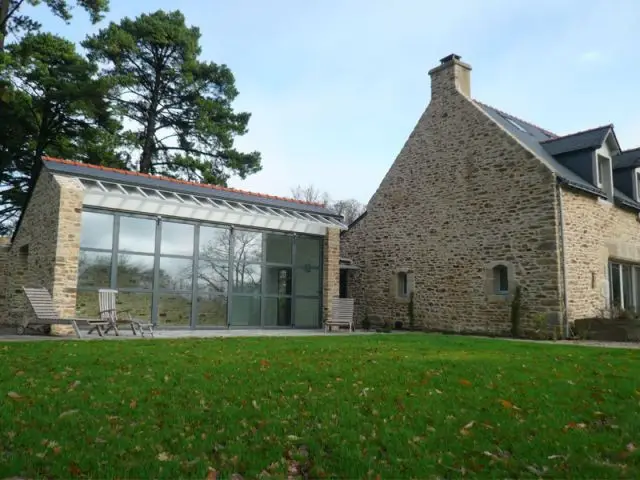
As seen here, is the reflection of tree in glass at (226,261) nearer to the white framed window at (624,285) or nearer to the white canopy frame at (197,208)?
the white canopy frame at (197,208)

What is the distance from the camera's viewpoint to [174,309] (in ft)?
43.1

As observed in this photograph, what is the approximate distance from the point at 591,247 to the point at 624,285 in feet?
9.31

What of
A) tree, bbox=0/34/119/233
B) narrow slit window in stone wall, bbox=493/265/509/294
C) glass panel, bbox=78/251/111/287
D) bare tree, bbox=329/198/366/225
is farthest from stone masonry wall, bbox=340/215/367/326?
bare tree, bbox=329/198/366/225

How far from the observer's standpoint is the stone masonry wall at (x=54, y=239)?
1117 cm

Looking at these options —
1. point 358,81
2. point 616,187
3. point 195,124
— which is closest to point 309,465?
point 358,81

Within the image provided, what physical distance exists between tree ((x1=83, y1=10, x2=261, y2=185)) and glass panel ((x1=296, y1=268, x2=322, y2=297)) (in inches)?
406

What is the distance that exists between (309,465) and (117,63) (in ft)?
80.4

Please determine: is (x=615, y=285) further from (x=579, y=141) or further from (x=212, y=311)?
(x=212, y=311)

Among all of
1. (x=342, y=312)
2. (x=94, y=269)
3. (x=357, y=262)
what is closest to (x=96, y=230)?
(x=94, y=269)

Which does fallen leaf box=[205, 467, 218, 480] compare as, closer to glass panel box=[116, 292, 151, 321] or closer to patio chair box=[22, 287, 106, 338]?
patio chair box=[22, 287, 106, 338]

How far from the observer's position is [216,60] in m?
26.1

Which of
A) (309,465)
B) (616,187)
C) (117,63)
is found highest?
(117,63)

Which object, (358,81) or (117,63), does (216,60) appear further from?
(358,81)

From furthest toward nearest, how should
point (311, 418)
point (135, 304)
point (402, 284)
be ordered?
point (402, 284)
point (135, 304)
point (311, 418)
